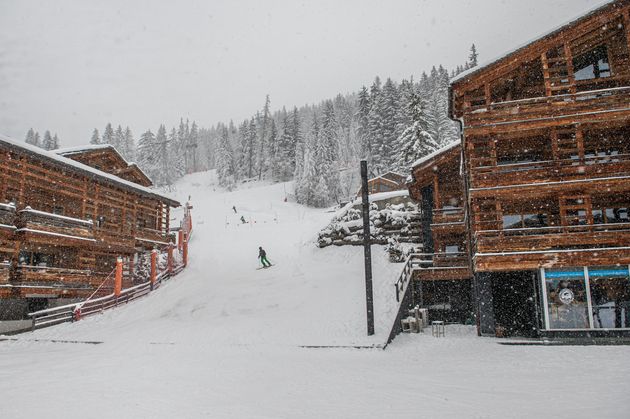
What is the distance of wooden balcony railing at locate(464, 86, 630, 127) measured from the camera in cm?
1812

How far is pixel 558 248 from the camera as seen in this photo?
18.1 metres

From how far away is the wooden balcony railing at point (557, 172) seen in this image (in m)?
17.9

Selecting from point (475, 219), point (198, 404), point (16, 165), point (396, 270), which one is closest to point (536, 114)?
point (475, 219)

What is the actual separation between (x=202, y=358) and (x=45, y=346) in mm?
6957

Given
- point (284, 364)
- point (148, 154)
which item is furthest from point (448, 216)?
point (148, 154)

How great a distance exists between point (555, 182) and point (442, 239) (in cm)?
840

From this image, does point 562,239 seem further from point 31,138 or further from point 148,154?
point 31,138

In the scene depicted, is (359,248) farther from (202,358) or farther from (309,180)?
(309,180)

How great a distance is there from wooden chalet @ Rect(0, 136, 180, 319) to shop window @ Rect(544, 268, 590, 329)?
2309cm

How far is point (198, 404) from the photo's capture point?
25.6 feet

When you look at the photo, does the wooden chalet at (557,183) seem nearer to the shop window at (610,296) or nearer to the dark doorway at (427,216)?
the shop window at (610,296)

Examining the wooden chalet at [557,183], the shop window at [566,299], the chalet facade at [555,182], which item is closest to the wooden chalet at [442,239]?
the wooden chalet at [557,183]

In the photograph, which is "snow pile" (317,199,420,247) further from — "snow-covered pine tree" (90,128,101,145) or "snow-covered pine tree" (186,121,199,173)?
"snow-covered pine tree" (186,121,199,173)

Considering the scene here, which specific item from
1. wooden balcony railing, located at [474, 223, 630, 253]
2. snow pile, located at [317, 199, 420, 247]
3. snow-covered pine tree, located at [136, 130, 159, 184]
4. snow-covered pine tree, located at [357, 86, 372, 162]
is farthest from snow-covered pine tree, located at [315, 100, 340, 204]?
wooden balcony railing, located at [474, 223, 630, 253]
